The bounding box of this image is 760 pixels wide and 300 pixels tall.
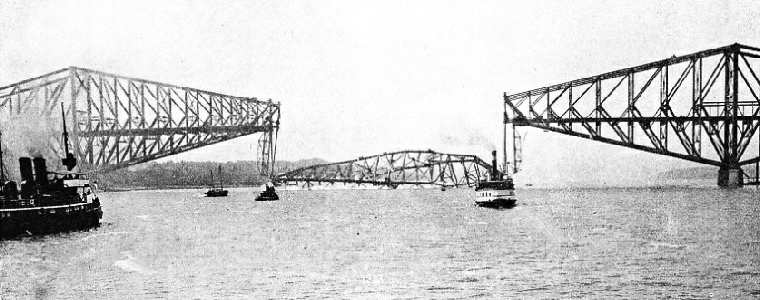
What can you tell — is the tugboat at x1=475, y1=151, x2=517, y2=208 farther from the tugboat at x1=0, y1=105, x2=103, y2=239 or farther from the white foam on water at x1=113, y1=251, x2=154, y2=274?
the white foam on water at x1=113, y1=251, x2=154, y2=274

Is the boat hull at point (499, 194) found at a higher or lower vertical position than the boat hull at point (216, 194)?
lower

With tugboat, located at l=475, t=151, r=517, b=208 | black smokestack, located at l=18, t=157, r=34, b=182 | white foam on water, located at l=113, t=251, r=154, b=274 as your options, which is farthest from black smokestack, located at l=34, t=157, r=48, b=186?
tugboat, located at l=475, t=151, r=517, b=208

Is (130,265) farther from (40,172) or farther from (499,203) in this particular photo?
(499,203)

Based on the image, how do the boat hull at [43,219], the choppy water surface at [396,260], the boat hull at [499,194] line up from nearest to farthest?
the choppy water surface at [396,260] < the boat hull at [43,219] < the boat hull at [499,194]

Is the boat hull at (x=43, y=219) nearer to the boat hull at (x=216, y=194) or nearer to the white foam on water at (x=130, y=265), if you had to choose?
the white foam on water at (x=130, y=265)

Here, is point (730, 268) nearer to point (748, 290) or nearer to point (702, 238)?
point (748, 290)

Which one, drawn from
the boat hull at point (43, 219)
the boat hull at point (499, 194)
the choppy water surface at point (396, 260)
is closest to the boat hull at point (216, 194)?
the boat hull at point (499, 194)

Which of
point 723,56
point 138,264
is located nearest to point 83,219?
point 138,264
